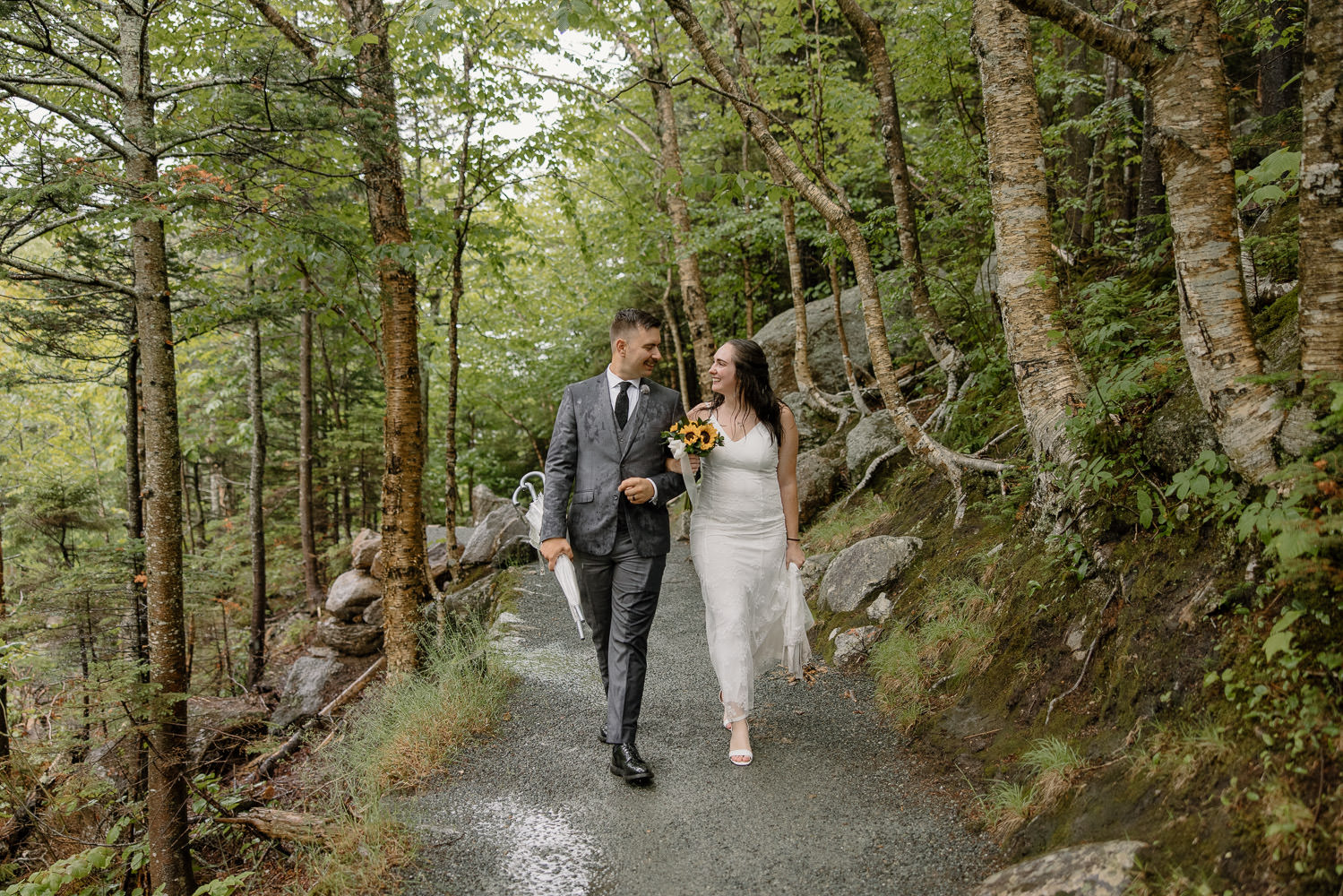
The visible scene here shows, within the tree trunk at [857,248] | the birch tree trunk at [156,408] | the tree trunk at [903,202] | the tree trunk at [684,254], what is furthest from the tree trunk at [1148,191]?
the birch tree trunk at [156,408]

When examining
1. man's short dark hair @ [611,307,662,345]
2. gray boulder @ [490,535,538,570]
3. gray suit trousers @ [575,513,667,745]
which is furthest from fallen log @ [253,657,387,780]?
man's short dark hair @ [611,307,662,345]

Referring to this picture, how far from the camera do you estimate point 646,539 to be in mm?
3711

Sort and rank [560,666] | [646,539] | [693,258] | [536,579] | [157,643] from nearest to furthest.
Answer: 1. [646,539]
2. [157,643]
3. [560,666]
4. [693,258]
5. [536,579]

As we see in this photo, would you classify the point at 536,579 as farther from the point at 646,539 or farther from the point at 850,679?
the point at 646,539

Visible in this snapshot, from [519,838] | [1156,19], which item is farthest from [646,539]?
[1156,19]

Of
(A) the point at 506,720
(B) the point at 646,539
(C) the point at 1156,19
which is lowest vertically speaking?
(A) the point at 506,720

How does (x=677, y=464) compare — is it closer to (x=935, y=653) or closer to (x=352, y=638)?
(x=935, y=653)

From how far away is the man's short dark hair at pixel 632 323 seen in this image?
147 inches

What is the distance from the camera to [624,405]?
3836 millimetres

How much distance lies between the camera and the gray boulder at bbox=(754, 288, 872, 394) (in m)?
11.2

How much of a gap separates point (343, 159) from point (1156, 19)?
6.15m

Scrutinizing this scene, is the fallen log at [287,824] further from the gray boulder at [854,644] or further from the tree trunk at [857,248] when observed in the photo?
the tree trunk at [857,248]

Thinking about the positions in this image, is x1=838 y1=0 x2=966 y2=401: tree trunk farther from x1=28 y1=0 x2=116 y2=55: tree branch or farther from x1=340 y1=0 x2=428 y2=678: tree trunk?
x1=28 y1=0 x2=116 y2=55: tree branch

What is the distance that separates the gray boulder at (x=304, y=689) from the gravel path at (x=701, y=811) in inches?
218
